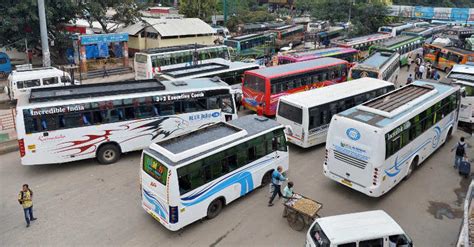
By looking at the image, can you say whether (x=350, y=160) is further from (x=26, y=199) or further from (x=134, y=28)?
(x=134, y=28)

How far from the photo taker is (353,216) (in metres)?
9.73

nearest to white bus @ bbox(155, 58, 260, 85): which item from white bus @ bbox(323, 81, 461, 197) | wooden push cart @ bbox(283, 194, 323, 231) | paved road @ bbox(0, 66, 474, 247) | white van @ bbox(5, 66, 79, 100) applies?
white van @ bbox(5, 66, 79, 100)

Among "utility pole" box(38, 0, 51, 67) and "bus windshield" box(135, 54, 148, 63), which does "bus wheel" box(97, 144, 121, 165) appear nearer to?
"bus windshield" box(135, 54, 148, 63)

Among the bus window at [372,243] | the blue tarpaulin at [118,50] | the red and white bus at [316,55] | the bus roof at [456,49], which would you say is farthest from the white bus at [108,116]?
the bus roof at [456,49]

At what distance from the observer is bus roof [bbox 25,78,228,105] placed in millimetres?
14484

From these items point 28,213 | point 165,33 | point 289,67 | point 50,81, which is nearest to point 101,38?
point 165,33

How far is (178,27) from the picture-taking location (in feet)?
129

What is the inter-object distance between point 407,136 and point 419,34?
34349 mm

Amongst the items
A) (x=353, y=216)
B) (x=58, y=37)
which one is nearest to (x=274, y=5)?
(x=58, y=37)

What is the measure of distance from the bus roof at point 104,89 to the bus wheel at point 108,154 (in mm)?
2110

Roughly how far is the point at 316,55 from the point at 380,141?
1757 centimetres

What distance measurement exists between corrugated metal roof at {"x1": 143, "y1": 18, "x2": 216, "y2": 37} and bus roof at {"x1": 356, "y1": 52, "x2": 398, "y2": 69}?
758 inches

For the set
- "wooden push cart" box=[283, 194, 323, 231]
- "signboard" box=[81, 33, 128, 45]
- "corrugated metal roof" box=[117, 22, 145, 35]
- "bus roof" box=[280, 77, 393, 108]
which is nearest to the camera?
"wooden push cart" box=[283, 194, 323, 231]

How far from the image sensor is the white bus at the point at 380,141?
11812mm
